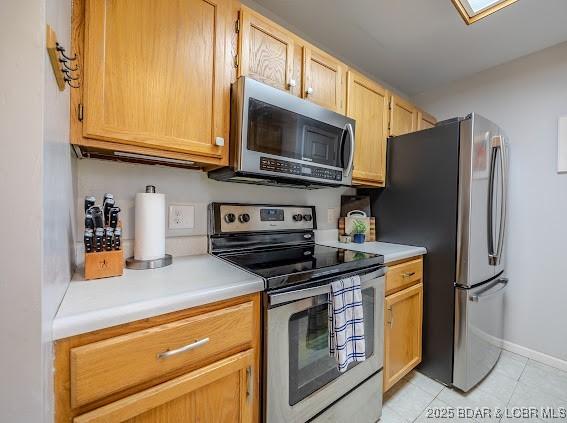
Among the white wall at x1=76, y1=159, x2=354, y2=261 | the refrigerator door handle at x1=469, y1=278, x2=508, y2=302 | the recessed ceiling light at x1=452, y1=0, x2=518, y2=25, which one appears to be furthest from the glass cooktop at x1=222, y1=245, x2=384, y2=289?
the recessed ceiling light at x1=452, y1=0, x2=518, y2=25

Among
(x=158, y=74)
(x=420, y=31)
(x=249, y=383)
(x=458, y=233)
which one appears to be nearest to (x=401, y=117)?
(x=420, y=31)

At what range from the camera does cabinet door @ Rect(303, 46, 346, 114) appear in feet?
4.66

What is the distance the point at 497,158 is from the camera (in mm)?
1721

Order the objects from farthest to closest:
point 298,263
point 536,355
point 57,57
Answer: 1. point 536,355
2. point 298,263
3. point 57,57

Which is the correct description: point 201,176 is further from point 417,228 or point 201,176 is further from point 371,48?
point 371,48

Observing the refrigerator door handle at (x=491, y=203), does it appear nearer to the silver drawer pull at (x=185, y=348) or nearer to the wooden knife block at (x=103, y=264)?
the silver drawer pull at (x=185, y=348)

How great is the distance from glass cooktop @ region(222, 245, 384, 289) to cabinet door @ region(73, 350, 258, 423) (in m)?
0.28

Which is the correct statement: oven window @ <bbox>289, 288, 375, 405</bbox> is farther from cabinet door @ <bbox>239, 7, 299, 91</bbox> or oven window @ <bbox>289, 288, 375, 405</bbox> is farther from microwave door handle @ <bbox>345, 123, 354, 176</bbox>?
cabinet door @ <bbox>239, 7, 299, 91</bbox>

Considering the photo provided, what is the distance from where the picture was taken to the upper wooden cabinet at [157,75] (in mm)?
860

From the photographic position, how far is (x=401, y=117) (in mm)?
2080

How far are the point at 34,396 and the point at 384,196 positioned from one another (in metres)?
2.06

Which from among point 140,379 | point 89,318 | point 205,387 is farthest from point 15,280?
point 205,387

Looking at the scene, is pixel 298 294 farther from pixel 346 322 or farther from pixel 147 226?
pixel 147 226

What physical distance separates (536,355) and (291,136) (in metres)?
2.46
